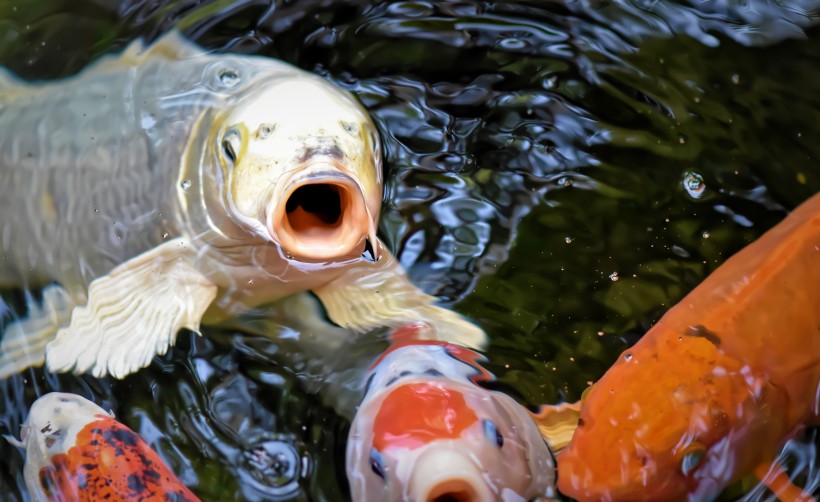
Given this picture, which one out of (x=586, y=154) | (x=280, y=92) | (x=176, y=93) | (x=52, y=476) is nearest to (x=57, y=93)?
(x=176, y=93)

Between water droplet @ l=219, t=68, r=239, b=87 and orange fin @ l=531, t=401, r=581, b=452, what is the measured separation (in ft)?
4.62

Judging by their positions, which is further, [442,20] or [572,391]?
[442,20]

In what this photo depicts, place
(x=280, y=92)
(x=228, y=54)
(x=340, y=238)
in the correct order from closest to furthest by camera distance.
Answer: (x=340, y=238) < (x=280, y=92) < (x=228, y=54)

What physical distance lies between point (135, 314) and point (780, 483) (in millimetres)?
1955

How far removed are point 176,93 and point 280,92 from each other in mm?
558

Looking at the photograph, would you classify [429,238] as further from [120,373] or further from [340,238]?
[120,373]

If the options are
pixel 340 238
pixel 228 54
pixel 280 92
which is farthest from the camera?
pixel 228 54

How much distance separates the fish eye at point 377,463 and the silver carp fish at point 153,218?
0.66 metres

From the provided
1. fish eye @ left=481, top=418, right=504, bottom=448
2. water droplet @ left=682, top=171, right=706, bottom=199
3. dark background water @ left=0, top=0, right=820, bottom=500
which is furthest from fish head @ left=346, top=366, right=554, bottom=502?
water droplet @ left=682, top=171, right=706, bottom=199

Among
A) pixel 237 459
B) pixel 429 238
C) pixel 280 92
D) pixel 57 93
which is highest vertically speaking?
pixel 280 92

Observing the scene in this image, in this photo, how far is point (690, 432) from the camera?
233 cm

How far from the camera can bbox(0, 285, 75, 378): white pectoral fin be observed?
2744 millimetres

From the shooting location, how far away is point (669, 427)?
231 centimetres

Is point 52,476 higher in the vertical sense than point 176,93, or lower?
lower
